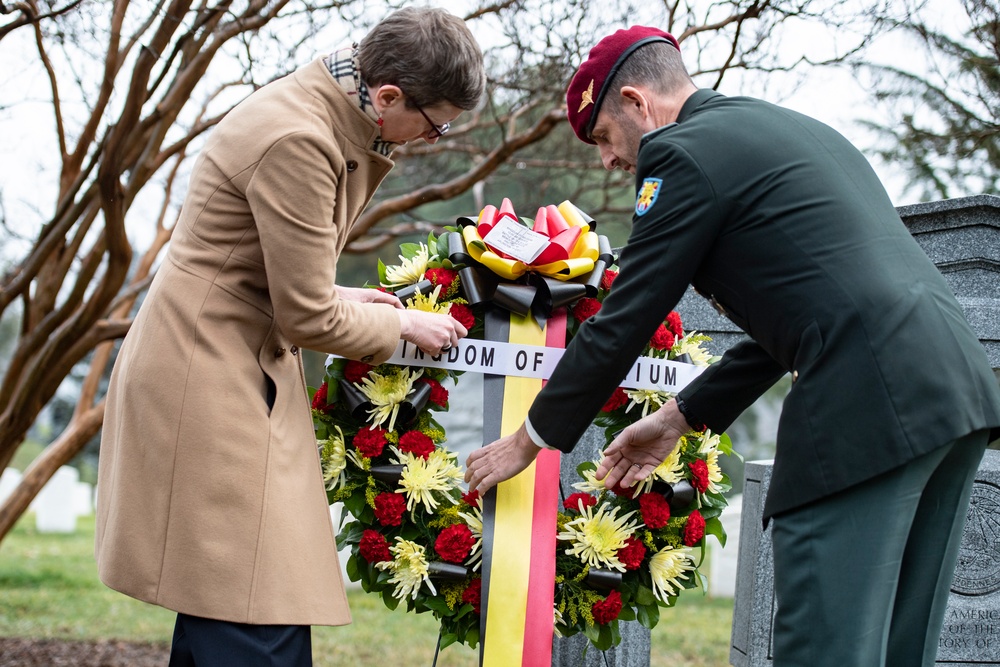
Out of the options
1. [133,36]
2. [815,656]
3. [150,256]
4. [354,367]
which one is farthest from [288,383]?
[150,256]

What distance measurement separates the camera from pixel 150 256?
606cm

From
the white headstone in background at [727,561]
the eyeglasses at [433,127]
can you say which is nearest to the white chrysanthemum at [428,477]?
the eyeglasses at [433,127]

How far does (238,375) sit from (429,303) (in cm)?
99

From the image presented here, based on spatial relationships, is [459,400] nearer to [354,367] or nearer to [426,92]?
[354,367]

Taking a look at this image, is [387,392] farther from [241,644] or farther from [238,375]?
[241,644]

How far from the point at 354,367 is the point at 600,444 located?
50.1 inches

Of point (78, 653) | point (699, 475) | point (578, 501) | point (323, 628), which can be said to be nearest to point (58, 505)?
point (323, 628)

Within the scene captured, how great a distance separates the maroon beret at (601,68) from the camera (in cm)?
226

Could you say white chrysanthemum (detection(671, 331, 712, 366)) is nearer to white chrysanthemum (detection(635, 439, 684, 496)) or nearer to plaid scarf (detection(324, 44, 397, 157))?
white chrysanthemum (detection(635, 439, 684, 496))

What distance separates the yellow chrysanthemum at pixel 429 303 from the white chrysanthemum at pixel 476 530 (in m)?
0.61

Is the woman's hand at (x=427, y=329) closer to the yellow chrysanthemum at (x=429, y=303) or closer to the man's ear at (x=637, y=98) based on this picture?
the yellow chrysanthemum at (x=429, y=303)

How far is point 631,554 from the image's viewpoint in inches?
114

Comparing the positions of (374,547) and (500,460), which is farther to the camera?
(374,547)

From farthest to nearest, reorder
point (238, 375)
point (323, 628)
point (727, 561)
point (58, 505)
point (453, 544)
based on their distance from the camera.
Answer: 1. point (58, 505)
2. point (727, 561)
3. point (323, 628)
4. point (453, 544)
5. point (238, 375)
